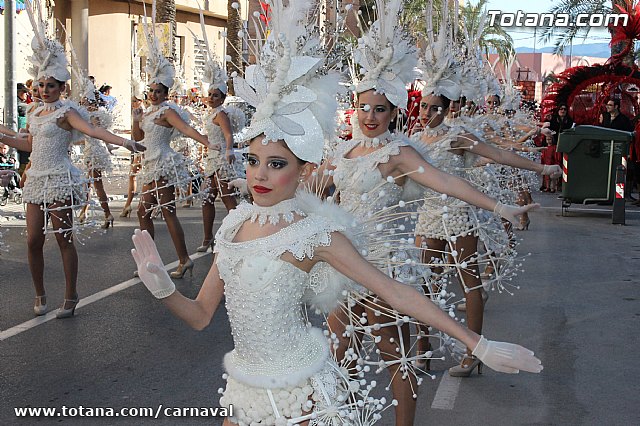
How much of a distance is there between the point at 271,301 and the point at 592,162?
1489cm

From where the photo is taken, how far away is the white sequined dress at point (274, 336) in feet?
10.4

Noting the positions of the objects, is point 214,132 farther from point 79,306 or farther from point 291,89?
point 291,89

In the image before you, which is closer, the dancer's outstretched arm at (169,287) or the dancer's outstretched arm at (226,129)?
the dancer's outstretched arm at (169,287)

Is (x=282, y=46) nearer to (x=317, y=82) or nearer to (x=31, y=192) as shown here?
(x=317, y=82)

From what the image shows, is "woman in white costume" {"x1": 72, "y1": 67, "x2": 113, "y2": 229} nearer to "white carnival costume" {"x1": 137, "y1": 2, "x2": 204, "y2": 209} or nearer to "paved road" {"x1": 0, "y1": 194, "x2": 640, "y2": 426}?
"paved road" {"x1": 0, "y1": 194, "x2": 640, "y2": 426}

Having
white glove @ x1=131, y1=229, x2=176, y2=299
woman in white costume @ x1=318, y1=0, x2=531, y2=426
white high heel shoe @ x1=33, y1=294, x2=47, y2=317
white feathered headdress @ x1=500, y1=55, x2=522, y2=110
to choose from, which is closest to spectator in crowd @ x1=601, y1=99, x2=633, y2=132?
white feathered headdress @ x1=500, y1=55, x2=522, y2=110

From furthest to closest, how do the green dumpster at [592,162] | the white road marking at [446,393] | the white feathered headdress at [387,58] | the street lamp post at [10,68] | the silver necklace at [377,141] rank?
the green dumpster at [592,162]
the street lamp post at [10,68]
the white road marking at [446,393]
the white feathered headdress at [387,58]
the silver necklace at [377,141]

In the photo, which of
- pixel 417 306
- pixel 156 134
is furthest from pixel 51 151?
pixel 417 306

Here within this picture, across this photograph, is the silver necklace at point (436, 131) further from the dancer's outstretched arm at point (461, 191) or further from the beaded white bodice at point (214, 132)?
the beaded white bodice at point (214, 132)

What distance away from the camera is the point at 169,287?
3.14m

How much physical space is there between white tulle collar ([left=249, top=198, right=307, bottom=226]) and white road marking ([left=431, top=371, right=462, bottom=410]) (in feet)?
8.70

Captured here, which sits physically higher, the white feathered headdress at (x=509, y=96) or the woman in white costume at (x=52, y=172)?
the white feathered headdress at (x=509, y=96)

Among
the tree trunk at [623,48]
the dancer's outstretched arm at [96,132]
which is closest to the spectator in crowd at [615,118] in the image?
the tree trunk at [623,48]

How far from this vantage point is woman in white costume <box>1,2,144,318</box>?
754 cm
